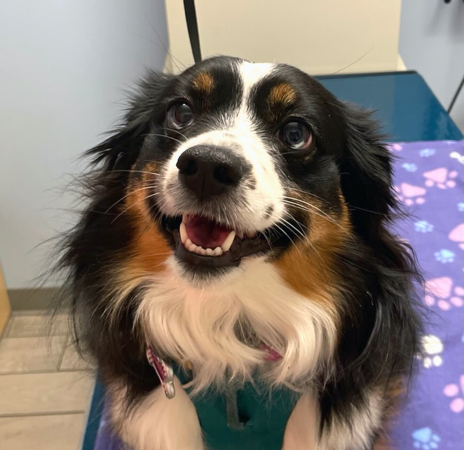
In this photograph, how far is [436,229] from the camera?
2053 mm

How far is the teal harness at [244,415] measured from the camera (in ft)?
4.08

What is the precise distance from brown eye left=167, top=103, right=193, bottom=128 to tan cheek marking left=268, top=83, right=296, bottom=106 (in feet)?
0.55

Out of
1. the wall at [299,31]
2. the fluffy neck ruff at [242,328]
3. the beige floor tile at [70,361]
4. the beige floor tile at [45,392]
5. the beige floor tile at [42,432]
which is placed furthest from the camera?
the wall at [299,31]

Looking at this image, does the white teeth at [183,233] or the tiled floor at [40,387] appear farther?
the tiled floor at [40,387]

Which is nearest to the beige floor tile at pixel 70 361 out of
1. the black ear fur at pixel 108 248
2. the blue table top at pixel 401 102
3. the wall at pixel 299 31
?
the black ear fur at pixel 108 248

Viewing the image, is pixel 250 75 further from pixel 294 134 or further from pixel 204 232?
pixel 204 232

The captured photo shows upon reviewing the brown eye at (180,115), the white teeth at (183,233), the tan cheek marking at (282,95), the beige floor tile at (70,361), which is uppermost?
the tan cheek marking at (282,95)

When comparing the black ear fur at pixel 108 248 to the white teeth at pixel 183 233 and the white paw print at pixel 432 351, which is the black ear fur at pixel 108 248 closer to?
the white teeth at pixel 183 233

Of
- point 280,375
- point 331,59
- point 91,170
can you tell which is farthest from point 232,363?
point 331,59

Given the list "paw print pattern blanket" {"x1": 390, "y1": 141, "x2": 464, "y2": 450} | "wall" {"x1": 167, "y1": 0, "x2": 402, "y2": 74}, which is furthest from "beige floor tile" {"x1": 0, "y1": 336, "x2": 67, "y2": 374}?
"wall" {"x1": 167, "y1": 0, "x2": 402, "y2": 74}

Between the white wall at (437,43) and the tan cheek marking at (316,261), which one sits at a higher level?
the tan cheek marking at (316,261)

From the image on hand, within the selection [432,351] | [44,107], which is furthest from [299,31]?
[432,351]

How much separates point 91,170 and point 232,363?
1.85 feet

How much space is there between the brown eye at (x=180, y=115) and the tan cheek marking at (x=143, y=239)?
3.8 inches
